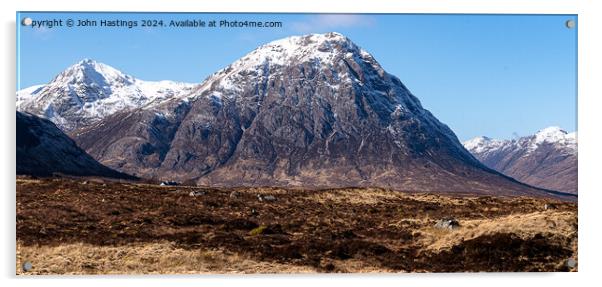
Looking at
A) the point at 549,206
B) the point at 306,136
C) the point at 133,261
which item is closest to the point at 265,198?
the point at 133,261

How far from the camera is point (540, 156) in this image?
84812mm

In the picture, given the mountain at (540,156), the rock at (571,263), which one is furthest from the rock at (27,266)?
the mountain at (540,156)

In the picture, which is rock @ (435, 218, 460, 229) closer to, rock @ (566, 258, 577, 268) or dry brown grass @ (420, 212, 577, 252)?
dry brown grass @ (420, 212, 577, 252)

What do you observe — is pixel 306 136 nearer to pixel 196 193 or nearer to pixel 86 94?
pixel 86 94

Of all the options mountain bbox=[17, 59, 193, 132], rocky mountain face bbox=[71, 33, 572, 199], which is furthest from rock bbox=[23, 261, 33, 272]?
rocky mountain face bbox=[71, 33, 572, 199]

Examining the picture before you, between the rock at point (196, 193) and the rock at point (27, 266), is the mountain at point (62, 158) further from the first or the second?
the rock at point (27, 266)

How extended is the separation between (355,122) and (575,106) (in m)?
139

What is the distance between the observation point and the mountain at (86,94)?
36469 mm

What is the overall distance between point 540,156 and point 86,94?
195ft

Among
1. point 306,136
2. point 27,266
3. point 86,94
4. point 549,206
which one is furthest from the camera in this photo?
point 306,136

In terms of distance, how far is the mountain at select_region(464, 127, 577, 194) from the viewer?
30405 mm

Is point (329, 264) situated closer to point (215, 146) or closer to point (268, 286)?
point (268, 286)

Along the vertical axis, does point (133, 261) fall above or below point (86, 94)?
below
